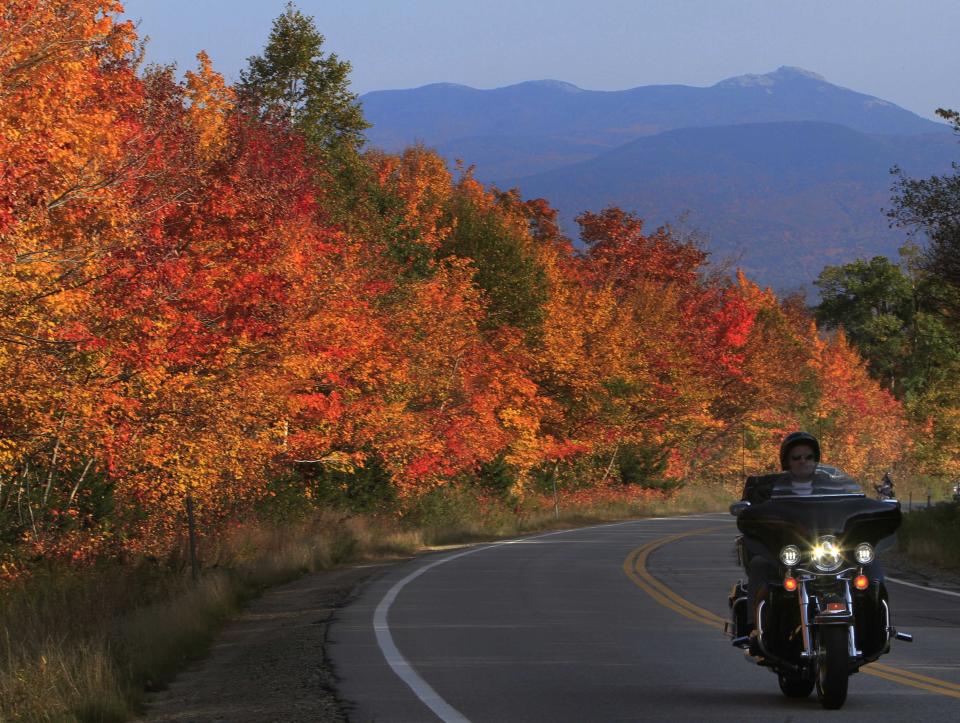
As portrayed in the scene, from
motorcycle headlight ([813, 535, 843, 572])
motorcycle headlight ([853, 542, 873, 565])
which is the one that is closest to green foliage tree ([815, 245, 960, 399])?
motorcycle headlight ([853, 542, 873, 565])

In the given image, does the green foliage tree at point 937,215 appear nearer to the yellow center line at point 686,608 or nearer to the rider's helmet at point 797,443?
the yellow center line at point 686,608

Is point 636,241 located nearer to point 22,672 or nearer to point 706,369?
point 706,369

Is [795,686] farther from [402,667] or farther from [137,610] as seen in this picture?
[137,610]

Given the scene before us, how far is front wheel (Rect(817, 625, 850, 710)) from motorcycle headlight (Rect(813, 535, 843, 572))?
430mm

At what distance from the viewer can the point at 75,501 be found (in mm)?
23516

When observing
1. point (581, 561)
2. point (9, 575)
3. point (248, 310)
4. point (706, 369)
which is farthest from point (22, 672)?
point (706, 369)

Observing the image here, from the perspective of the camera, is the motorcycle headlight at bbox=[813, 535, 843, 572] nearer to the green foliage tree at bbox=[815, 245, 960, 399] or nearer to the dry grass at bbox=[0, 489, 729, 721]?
the dry grass at bbox=[0, 489, 729, 721]

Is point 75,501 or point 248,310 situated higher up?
point 248,310

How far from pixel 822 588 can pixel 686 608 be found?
8565 mm

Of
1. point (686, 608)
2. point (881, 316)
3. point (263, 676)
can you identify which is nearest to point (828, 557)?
point (263, 676)

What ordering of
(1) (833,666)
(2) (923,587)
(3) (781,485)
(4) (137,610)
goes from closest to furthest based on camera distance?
(1) (833,666), (3) (781,485), (4) (137,610), (2) (923,587)

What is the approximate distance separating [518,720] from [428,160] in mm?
63782

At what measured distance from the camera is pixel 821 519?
10125 millimetres

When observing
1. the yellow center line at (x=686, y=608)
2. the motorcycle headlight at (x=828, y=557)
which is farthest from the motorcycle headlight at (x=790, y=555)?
the yellow center line at (x=686, y=608)
